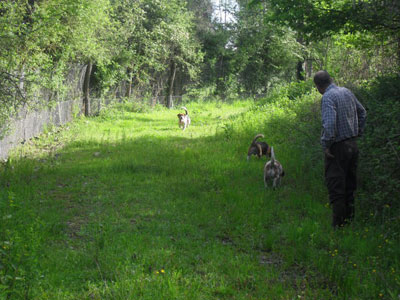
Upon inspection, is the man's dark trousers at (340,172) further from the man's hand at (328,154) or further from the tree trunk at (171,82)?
the tree trunk at (171,82)

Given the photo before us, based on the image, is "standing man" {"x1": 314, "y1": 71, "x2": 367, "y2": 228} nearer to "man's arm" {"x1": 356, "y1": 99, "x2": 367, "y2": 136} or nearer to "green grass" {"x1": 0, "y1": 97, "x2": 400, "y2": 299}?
"man's arm" {"x1": 356, "y1": 99, "x2": 367, "y2": 136}

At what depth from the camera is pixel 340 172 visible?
5988 millimetres

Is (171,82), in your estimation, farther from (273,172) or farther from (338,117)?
(338,117)

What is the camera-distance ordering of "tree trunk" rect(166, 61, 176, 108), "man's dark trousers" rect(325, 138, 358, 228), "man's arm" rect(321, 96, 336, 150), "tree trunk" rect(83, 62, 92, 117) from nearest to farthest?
"man's arm" rect(321, 96, 336, 150) → "man's dark trousers" rect(325, 138, 358, 228) → "tree trunk" rect(83, 62, 92, 117) → "tree trunk" rect(166, 61, 176, 108)

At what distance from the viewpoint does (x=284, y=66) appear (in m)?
38.5

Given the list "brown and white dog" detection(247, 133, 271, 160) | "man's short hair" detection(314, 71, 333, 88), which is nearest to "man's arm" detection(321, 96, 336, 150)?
"man's short hair" detection(314, 71, 333, 88)

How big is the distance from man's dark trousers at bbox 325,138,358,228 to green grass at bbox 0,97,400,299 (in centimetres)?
27

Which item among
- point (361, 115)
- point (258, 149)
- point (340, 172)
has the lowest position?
point (340, 172)

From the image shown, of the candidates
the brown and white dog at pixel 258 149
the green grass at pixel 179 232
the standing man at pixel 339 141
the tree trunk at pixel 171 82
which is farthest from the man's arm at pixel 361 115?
the tree trunk at pixel 171 82

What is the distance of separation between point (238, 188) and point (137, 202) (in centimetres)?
204

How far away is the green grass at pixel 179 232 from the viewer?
4.35m

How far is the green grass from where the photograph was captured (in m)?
→ 4.35

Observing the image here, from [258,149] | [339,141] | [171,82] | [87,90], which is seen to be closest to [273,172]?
[339,141]

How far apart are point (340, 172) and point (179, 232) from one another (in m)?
2.46
